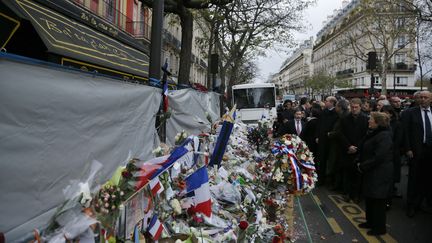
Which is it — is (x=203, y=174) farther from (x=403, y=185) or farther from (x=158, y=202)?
(x=403, y=185)

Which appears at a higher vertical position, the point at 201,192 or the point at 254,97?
the point at 254,97

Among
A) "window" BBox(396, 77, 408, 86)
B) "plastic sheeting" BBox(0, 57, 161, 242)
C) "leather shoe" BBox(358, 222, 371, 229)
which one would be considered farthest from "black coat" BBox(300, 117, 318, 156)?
"window" BBox(396, 77, 408, 86)

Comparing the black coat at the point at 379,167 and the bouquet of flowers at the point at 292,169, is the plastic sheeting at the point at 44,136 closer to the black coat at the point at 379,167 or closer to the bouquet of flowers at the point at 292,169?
the bouquet of flowers at the point at 292,169

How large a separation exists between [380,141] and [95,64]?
315 inches

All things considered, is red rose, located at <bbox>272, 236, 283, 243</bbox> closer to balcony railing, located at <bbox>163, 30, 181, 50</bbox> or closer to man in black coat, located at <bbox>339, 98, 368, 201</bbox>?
man in black coat, located at <bbox>339, 98, 368, 201</bbox>

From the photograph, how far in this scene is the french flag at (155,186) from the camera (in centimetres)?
257

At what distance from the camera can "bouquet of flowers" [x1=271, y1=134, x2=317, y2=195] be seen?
397cm

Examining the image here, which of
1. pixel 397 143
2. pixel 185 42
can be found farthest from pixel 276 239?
pixel 185 42

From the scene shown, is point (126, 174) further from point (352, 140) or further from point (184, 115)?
point (352, 140)

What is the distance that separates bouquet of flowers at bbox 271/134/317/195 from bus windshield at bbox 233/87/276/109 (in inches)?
588

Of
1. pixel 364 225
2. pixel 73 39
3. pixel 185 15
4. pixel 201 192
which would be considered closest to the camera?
pixel 201 192

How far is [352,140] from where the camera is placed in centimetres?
733

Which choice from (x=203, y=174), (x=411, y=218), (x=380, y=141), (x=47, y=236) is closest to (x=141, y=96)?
(x=203, y=174)

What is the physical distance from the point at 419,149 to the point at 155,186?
5.05m
